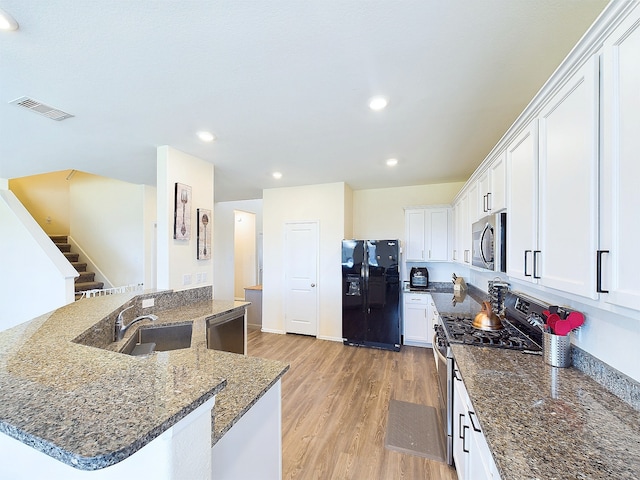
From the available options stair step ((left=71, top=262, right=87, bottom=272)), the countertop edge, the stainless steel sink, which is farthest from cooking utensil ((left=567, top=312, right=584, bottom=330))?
stair step ((left=71, top=262, right=87, bottom=272))

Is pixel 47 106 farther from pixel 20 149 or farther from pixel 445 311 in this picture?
pixel 445 311

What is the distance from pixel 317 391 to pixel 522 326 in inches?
79.6

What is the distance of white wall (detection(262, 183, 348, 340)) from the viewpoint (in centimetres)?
449

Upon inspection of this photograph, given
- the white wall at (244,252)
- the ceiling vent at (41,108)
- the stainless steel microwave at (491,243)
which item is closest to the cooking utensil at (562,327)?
the stainless steel microwave at (491,243)

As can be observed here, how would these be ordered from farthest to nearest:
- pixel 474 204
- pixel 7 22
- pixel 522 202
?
pixel 474 204
pixel 522 202
pixel 7 22

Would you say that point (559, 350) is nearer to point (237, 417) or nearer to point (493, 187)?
point (493, 187)

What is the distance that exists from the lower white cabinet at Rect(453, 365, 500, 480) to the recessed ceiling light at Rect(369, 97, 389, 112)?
192 centimetres

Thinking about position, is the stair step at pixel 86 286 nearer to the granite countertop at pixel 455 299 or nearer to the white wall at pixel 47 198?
the white wall at pixel 47 198

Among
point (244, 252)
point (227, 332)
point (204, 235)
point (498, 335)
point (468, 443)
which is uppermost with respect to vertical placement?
point (204, 235)

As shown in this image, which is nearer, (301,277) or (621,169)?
(621,169)

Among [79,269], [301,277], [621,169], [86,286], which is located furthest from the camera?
[79,269]

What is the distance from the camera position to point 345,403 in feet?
8.83

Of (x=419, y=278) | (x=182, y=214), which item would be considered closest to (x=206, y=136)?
(x=182, y=214)

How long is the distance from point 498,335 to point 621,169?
1.47 meters
